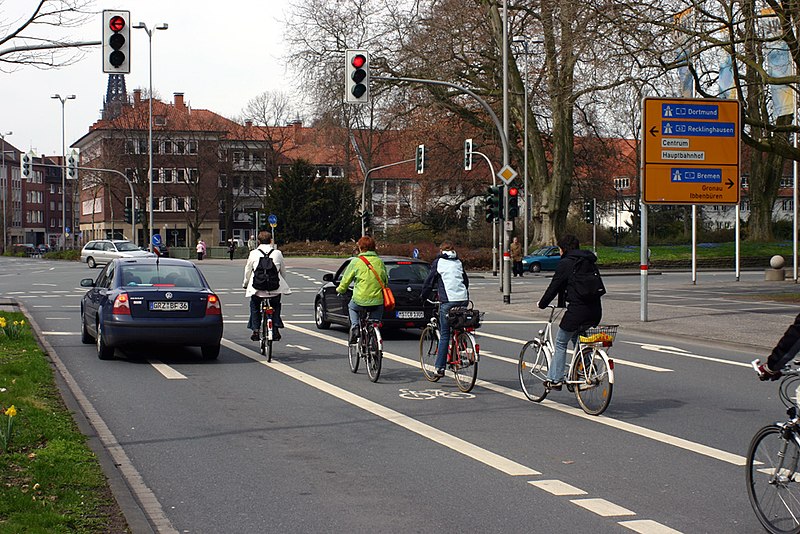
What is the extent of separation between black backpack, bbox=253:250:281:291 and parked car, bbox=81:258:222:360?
27.9 inches

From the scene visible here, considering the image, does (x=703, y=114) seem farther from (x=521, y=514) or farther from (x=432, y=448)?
(x=521, y=514)

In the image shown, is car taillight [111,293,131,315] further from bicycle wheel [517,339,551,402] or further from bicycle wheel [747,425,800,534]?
bicycle wheel [747,425,800,534]

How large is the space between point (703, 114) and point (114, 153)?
2757 inches

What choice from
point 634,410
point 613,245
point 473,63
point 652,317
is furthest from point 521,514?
point 613,245

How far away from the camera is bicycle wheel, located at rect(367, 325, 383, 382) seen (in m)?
12.9

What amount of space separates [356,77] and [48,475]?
51.9 feet

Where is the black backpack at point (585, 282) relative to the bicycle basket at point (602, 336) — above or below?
above

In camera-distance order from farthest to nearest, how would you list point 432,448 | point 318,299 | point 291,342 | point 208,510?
point 318,299, point 291,342, point 432,448, point 208,510

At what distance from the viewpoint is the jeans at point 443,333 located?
12328 millimetres

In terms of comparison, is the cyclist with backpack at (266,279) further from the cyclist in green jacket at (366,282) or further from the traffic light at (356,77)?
the traffic light at (356,77)

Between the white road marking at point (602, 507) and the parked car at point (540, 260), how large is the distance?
1769 inches

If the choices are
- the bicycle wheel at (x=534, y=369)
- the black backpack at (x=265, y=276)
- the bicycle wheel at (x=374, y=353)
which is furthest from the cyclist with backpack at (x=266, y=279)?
the bicycle wheel at (x=534, y=369)

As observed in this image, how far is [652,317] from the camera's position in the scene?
2420 cm

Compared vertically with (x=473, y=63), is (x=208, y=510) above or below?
below
